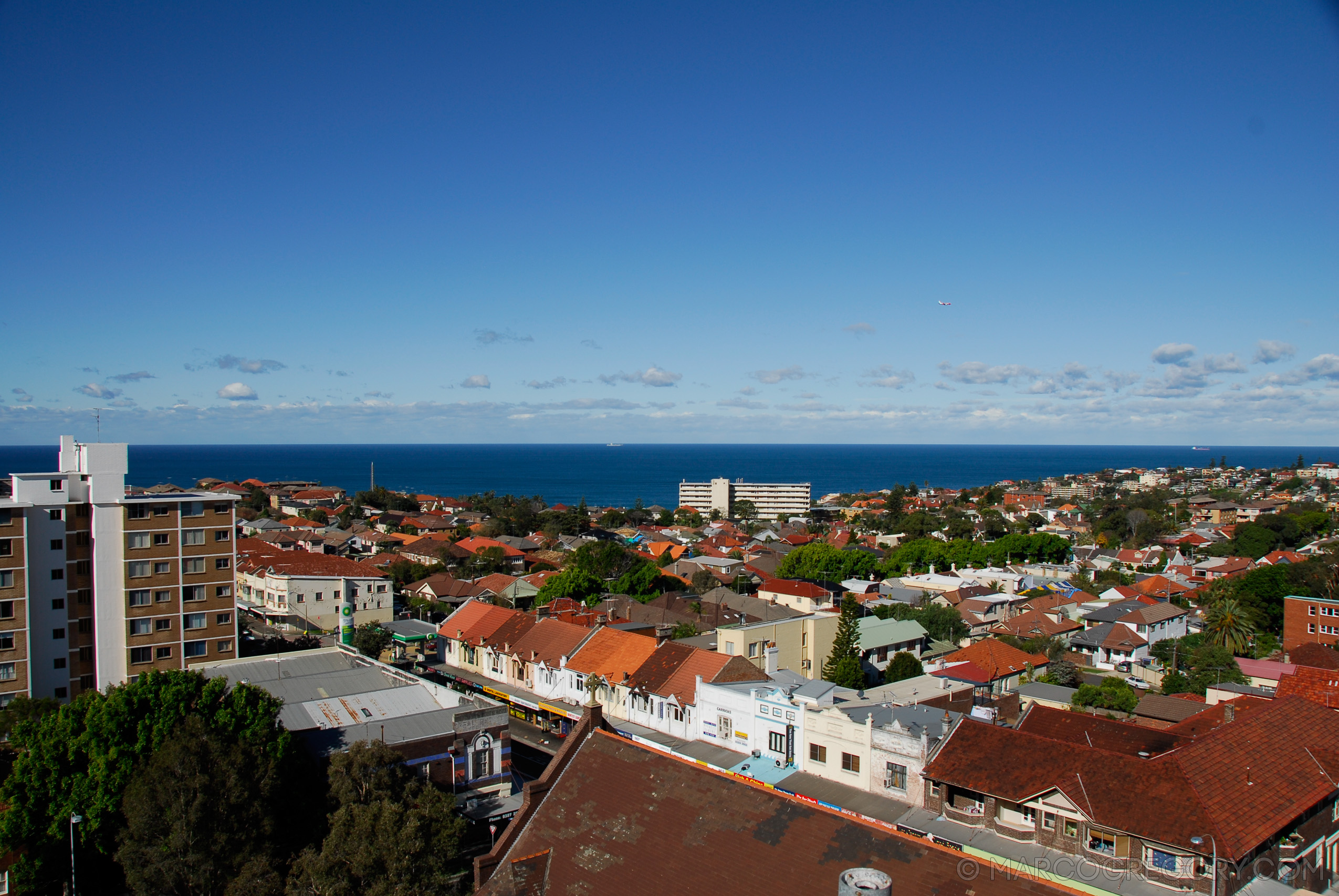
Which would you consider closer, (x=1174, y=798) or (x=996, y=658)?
(x=1174, y=798)

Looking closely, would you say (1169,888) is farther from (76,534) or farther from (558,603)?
(76,534)

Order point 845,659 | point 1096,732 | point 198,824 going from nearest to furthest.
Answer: point 198,824, point 1096,732, point 845,659

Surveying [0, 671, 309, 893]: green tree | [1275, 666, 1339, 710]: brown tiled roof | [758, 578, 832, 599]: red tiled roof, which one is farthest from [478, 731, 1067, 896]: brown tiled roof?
[758, 578, 832, 599]: red tiled roof

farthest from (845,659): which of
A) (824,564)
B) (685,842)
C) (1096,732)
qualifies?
(824,564)

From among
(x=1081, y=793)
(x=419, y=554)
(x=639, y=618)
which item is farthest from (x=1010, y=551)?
(x=1081, y=793)

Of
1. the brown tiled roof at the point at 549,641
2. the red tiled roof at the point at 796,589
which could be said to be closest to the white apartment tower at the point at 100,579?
the brown tiled roof at the point at 549,641

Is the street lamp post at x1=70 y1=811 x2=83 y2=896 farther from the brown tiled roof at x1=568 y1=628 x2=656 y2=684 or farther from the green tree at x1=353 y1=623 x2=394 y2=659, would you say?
the green tree at x1=353 y1=623 x2=394 y2=659

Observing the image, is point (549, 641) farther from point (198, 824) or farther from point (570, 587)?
point (198, 824)

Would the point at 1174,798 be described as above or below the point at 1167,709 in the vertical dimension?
above
